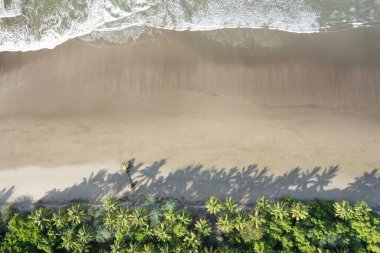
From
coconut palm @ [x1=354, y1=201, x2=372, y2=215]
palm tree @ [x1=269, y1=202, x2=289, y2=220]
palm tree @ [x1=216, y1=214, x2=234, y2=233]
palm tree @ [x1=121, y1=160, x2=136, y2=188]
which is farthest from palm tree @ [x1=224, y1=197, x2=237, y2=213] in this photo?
coconut palm @ [x1=354, y1=201, x2=372, y2=215]

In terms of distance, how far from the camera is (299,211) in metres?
22.0

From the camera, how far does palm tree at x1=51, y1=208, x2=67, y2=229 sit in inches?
885

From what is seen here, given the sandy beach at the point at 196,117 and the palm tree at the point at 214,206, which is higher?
the sandy beach at the point at 196,117

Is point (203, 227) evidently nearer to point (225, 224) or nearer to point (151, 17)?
point (225, 224)

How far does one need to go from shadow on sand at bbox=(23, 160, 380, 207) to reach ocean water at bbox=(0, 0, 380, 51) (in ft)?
33.0

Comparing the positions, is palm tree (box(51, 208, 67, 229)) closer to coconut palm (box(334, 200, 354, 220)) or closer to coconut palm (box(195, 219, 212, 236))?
coconut palm (box(195, 219, 212, 236))

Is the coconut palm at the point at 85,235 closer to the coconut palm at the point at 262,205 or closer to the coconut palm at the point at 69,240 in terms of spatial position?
the coconut palm at the point at 69,240

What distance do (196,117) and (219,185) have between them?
4.89 m

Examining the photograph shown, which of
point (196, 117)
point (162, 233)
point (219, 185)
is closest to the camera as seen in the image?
point (162, 233)

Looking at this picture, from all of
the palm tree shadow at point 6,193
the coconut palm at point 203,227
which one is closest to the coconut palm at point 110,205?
the coconut palm at point 203,227

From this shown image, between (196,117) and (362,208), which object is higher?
(196,117)

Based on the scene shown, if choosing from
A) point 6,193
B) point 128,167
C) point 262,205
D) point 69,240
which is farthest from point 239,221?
point 6,193

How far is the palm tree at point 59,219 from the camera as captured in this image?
22.5 m

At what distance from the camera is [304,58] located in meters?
25.7
